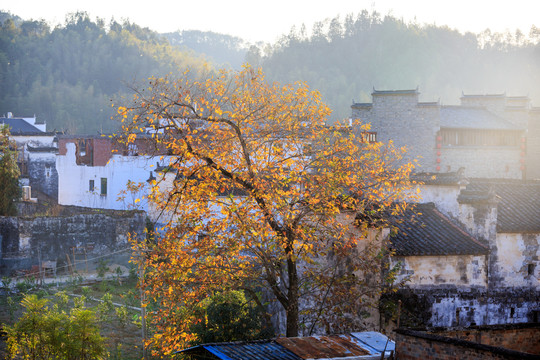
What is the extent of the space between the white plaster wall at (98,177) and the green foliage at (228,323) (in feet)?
78.0

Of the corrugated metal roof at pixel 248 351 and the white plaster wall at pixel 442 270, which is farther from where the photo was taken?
the white plaster wall at pixel 442 270

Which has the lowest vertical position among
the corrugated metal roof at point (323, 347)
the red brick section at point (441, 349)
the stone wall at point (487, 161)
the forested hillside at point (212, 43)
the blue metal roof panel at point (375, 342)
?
the blue metal roof panel at point (375, 342)

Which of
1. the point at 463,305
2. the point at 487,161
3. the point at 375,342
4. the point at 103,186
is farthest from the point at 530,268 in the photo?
the point at 103,186

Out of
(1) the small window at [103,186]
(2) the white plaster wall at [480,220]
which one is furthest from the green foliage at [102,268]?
(2) the white plaster wall at [480,220]

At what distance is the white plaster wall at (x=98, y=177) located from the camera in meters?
41.8

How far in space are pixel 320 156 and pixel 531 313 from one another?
10.7 metres

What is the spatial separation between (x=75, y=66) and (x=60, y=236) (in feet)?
271

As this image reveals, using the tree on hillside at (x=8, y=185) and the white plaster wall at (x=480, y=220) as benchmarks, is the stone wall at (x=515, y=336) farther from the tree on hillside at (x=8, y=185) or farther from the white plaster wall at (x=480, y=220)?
the tree on hillside at (x=8, y=185)

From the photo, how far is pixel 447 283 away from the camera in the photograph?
1984 centimetres

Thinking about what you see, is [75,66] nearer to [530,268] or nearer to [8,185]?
[8,185]

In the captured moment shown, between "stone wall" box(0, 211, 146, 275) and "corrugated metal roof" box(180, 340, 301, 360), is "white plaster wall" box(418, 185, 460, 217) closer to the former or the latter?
"corrugated metal roof" box(180, 340, 301, 360)

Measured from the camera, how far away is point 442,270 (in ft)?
65.0

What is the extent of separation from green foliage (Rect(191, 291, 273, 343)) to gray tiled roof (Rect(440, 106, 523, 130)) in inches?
992

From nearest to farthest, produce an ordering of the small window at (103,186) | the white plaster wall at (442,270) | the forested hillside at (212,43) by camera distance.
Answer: the white plaster wall at (442,270)
the small window at (103,186)
the forested hillside at (212,43)
